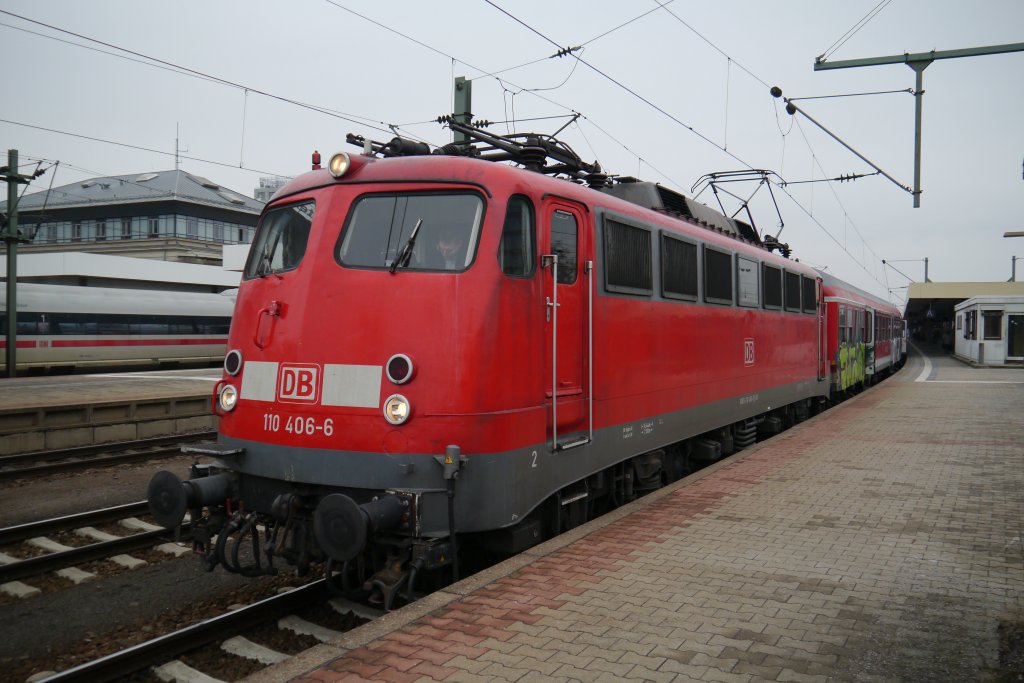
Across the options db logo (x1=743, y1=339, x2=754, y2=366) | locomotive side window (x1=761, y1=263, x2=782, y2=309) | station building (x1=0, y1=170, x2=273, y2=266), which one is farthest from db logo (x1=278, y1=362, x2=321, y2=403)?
station building (x1=0, y1=170, x2=273, y2=266)

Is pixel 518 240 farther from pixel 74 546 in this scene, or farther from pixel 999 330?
pixel 999 330

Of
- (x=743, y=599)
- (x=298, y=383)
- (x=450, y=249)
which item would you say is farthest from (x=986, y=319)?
(x=298, y=383)

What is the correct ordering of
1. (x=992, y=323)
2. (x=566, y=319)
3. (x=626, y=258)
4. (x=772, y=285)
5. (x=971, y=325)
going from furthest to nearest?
(x=971, y=325) < (x=992, y=323) < (x=772, y=285) < (x=626, y=258) < (x=566, y=319)

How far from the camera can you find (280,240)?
6.24 m

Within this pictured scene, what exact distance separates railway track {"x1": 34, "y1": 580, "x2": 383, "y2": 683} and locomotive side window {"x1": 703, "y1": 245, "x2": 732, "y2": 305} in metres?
5.94

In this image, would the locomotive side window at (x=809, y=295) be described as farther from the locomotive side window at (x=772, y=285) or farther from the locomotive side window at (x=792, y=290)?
the locomotive side window at (x=772, y=285)

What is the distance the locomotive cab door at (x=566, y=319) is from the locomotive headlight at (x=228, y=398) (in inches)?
95.1

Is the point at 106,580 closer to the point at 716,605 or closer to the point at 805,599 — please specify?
the point at 716,605

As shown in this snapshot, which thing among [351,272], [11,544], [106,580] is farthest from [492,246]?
[11,544]

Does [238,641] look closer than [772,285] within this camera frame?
Yes

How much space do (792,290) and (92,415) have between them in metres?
13.3

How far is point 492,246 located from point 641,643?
2.80 metres

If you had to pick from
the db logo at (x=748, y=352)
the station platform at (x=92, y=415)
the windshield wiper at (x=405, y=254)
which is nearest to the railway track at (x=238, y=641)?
the windshield wiper at (x=405, y=254)

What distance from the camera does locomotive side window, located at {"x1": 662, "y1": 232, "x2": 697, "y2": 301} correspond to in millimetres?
8469
